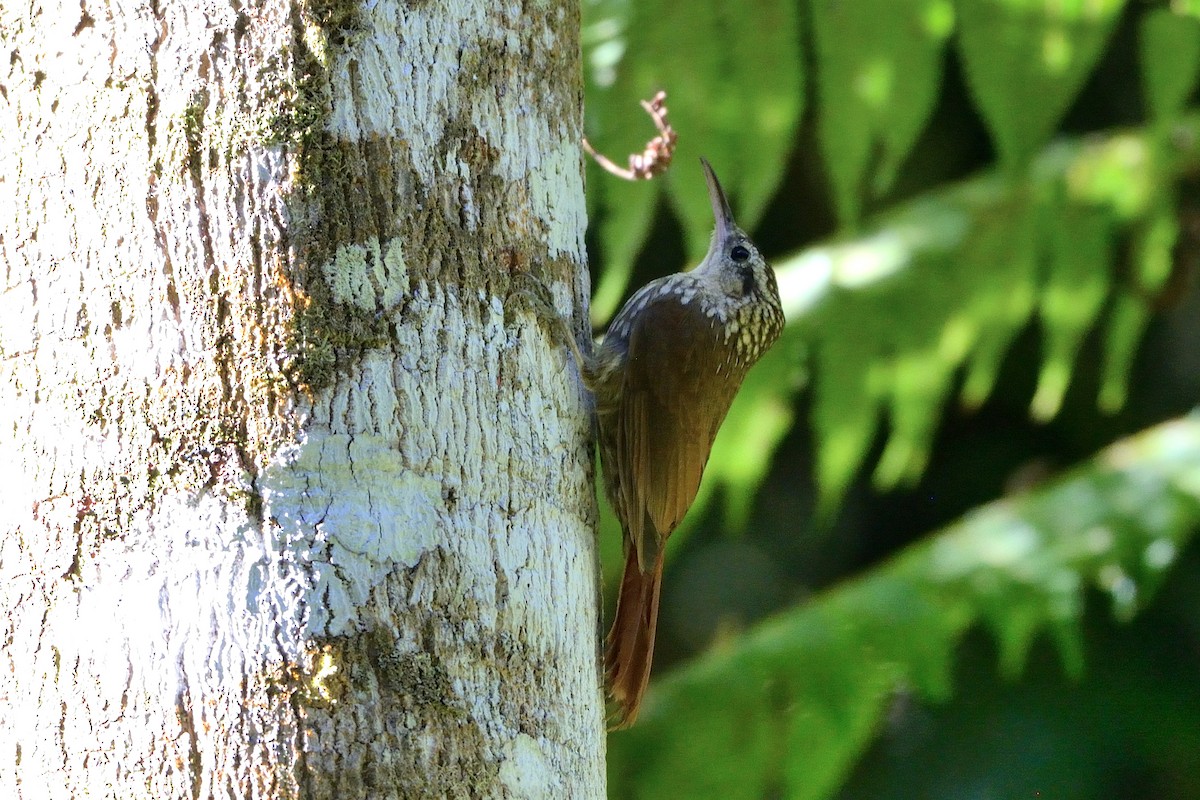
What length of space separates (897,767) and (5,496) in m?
3.08

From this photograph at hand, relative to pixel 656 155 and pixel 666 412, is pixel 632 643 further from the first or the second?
pixel 656 155

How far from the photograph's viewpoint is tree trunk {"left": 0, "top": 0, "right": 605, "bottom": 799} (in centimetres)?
153

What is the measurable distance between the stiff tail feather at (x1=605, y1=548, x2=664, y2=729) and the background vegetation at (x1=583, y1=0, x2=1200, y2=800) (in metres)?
→ 0.91

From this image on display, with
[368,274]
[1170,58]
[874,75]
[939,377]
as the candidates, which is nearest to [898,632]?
[939,377]

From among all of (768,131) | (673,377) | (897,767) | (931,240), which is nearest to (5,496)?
(673,377)

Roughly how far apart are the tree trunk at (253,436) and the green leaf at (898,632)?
1664mm

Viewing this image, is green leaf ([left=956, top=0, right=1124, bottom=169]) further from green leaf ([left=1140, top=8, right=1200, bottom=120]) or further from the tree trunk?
the tree trunk

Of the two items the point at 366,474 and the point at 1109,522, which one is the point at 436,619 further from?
the point at 1109,522

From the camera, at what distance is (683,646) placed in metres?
5.69

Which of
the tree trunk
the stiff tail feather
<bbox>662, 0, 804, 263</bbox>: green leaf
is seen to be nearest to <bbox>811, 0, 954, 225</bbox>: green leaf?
<bbox>662, 0, 804, 263</bbox>: green leaf

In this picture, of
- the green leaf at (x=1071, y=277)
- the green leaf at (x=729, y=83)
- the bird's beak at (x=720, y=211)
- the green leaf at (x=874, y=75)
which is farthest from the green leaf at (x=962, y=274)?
the bird's beak at (x=720, y=211)

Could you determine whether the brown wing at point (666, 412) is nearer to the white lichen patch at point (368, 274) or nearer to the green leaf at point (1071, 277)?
the white lichen patch at point (368, 274)

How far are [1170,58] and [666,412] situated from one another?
185 cm

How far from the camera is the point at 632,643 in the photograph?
2457 millimetres
